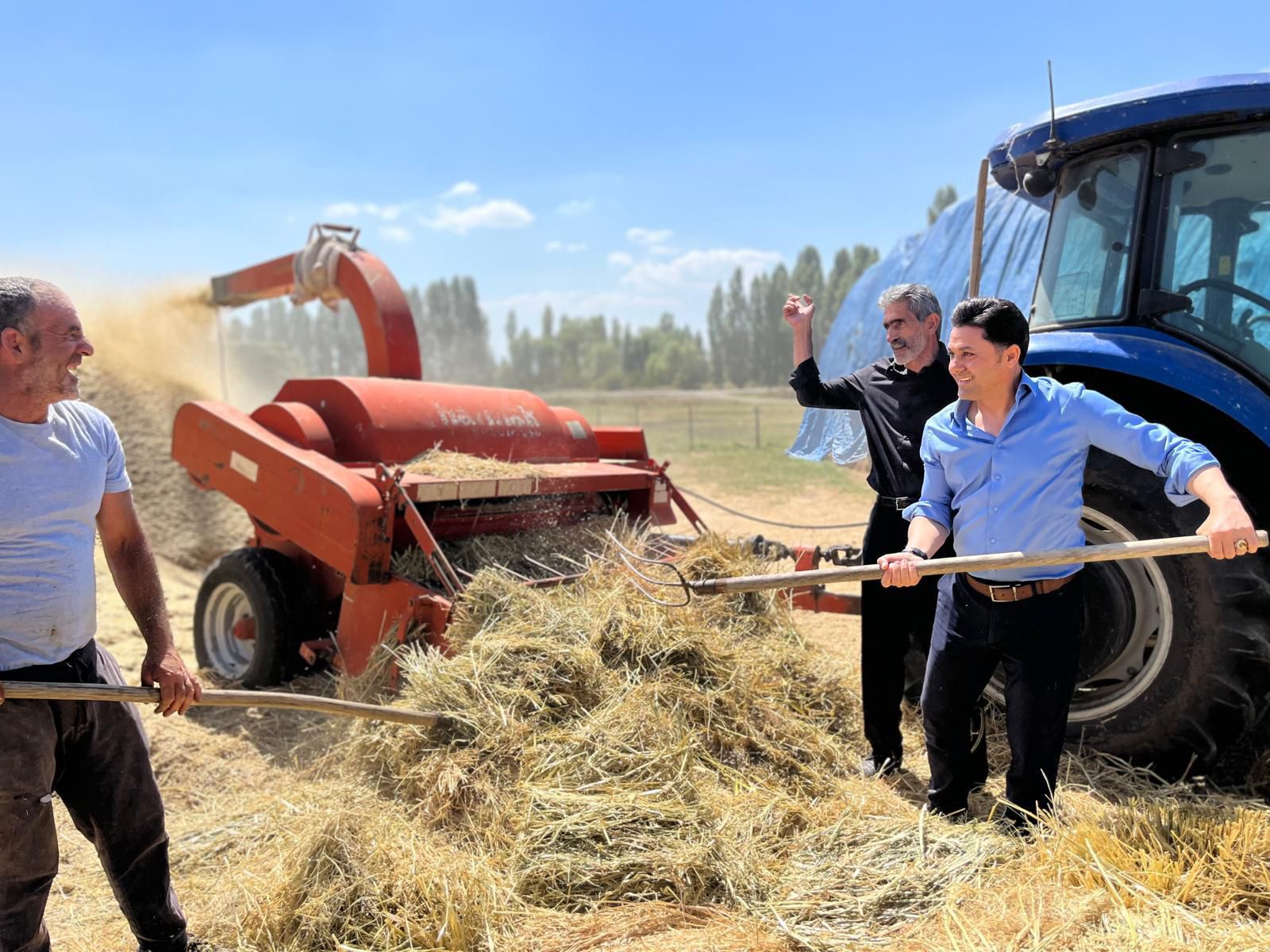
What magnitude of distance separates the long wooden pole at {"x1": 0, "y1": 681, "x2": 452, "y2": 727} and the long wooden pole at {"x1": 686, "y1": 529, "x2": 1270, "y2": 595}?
3.74 feet

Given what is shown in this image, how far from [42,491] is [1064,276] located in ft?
12.1

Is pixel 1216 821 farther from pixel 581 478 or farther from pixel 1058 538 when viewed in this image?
pixel 581 478

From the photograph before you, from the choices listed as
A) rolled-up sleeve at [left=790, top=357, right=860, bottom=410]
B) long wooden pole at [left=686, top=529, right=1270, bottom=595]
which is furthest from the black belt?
long wooden pole at [left=686, top=529, right=1270, bottom=595]

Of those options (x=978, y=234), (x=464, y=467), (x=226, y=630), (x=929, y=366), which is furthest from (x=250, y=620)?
(x=978, y=234)

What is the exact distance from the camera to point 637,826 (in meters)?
2.88

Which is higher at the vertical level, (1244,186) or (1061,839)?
(1244,186)

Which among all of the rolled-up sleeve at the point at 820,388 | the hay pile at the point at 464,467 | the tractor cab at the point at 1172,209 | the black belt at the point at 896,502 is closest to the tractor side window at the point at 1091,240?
the tractor cab at the point at 1172,209

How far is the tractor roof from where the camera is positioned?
3.29 meters

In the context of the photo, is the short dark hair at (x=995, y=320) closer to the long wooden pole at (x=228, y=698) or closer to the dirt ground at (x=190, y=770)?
the dirt ground at (x=190, y=770)

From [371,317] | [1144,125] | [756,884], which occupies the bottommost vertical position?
[756,884]

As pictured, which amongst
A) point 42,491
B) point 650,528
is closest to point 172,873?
point 42,491

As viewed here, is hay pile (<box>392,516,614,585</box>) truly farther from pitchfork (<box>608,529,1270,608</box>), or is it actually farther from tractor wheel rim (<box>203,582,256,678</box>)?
pitchfork (<box>608,529,1270,608</box>)

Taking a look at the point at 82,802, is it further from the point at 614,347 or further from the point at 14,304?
the point at 614,347

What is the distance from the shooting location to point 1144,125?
353cm
